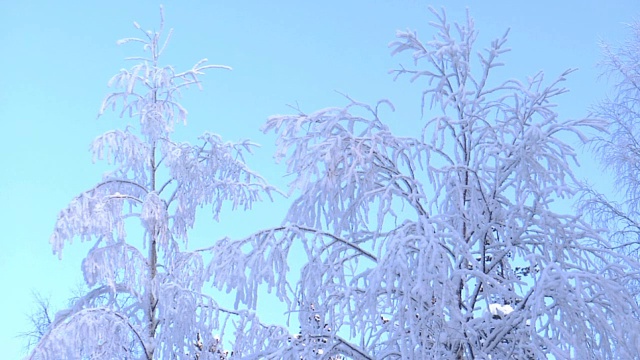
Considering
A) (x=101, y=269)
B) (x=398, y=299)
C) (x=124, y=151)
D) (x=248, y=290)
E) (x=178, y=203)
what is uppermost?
(x=124, y=151)

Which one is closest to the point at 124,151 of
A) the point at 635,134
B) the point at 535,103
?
the point at 535,103

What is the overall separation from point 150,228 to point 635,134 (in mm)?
6835

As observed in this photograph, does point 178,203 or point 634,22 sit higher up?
point 634,22

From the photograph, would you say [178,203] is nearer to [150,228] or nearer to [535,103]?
[150,228]

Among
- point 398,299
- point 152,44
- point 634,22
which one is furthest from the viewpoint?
point 634,22

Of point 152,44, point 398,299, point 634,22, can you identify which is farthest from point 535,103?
point 634,22

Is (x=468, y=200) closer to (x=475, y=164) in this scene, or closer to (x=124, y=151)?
(x=475, y=164)

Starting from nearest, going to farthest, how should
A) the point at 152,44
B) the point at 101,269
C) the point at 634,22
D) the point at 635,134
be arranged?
1. the point at 101,269
2. the point at 152,44
3. the point at 635,134
4. the point at 634,22

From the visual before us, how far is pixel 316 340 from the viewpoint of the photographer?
5449 mm

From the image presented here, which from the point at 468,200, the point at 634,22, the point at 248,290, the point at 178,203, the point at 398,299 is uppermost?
the point at 634,22

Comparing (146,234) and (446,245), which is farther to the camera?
(146,234)

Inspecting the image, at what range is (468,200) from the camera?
5684mm

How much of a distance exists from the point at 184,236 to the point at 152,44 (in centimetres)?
260

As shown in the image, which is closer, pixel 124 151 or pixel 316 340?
pixel 316 340
